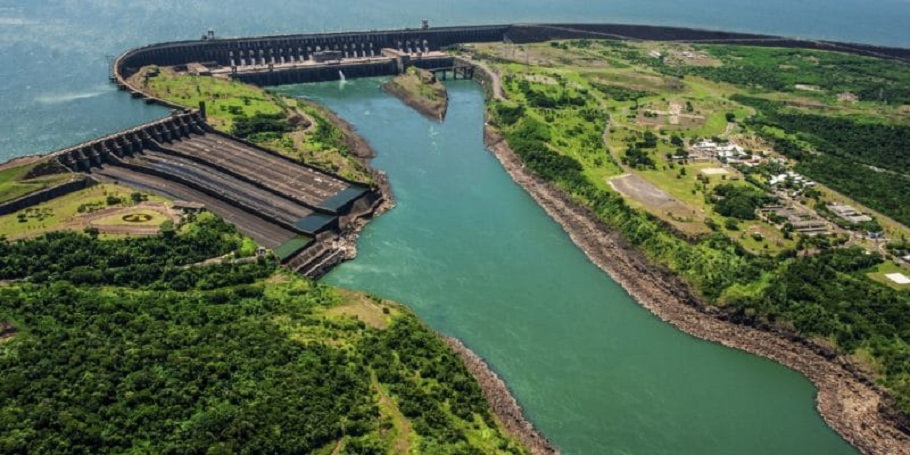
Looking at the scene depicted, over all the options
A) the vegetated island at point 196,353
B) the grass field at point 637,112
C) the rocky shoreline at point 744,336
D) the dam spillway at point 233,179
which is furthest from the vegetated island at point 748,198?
the dam spillway at point 233,179

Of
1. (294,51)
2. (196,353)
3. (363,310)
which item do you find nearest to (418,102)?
(294,51)

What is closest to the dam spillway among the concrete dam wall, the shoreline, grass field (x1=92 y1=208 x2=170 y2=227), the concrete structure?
grass field (x1=92 y1=208 x2=170 y2=227)

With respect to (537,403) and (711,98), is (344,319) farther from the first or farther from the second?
(711,98)

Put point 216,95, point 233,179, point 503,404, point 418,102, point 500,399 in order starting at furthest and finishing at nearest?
1. point 418,102
2. point 216,95
3. point 233,179
4. point 500,399
5. point 503,404

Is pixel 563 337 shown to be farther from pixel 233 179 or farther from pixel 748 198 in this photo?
pixel 233 179

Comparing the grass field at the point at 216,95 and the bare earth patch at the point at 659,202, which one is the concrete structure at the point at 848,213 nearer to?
the bare earth patch at the point at 659,202

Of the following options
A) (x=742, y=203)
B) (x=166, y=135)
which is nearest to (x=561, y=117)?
(x=742, y=203)
